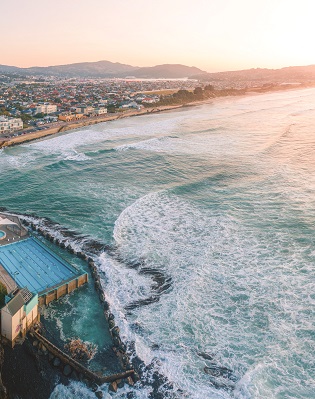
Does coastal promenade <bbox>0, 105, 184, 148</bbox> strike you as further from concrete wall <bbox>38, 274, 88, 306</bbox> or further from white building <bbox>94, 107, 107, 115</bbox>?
concrete wall <bbox>38, 274, 88, 306</bbox>

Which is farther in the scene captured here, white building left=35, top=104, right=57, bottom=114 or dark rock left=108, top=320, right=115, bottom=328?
white building left=35, top=104, right=57, bottom=114

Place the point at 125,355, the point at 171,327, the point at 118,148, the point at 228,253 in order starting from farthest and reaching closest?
the point at 118,148, the point at 228,253, the point at 171,327, the point at 125,355

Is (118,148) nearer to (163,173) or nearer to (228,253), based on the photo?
(163,173)

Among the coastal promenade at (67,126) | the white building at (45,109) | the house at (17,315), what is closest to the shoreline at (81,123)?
the coastal promenade at (67,126)

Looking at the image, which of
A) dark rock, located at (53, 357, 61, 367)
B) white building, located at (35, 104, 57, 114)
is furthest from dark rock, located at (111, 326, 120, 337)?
white building, located at (35, 104, 57, 114)

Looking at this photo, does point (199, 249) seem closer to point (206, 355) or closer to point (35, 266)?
point (206, 355)

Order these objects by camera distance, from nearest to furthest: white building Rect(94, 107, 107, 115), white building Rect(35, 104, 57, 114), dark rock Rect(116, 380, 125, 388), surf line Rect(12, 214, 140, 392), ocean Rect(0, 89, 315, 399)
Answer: dark rock Rect(116, 380, 125, 388)
surf line Rect(12, 214, 140, 392)
ocean Rect(0, 89, 315, 399)
white building Rect(35, 104, 57, 114)
white building Rect(94, 107, 107, 115)

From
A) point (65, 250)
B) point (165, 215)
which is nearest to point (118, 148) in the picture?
point (165, 215)
